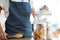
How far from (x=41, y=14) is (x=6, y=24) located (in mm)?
454

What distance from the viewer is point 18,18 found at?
1.20m

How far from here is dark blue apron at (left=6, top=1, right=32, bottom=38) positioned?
3.90 ft

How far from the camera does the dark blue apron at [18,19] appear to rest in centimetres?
119

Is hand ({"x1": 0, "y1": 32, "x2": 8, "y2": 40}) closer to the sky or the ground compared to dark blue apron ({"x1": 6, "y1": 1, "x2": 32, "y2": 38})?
closer to the ground

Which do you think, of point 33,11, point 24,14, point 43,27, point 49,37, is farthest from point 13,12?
point 49,37

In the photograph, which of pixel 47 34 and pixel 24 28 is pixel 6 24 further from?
pixel 47 34

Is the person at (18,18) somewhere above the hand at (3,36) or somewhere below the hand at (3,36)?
above

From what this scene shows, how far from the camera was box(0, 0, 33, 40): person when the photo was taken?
1188mm

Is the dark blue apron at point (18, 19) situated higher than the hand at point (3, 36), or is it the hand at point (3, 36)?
the dark blue apron at point (18, 19)

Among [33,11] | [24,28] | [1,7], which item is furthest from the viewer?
[33,11]

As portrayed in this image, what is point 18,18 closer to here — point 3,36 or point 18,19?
point 18,19

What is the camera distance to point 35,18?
1.45 meters

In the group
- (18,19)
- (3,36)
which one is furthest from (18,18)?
(3,36)

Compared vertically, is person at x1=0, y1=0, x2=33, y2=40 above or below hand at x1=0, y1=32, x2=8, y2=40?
above
